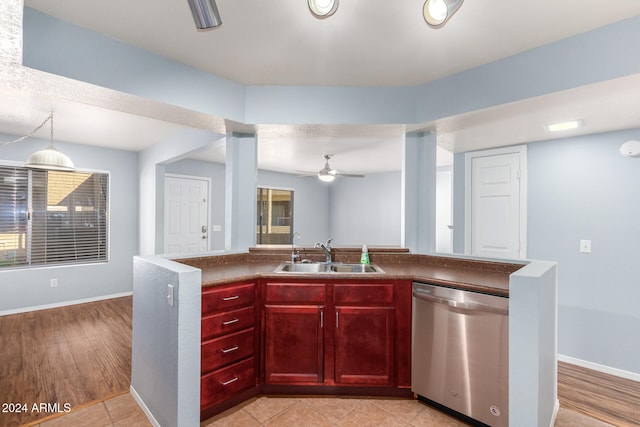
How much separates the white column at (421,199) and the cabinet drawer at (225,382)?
1.70 meters

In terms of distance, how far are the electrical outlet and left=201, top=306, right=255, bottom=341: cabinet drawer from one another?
3.23m

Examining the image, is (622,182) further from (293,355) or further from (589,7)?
(293,355)

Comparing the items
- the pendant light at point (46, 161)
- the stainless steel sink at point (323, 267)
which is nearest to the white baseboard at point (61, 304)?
the pendant light at point (46, 161)

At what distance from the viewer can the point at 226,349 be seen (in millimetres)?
1959

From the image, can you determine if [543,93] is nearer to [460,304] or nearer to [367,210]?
[460,304]

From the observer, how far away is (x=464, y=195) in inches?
149

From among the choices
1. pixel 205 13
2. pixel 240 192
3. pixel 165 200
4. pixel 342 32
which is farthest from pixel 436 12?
pixel 165 200

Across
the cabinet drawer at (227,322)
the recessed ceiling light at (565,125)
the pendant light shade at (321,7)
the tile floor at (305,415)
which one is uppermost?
the pendant light shade at (321,7)

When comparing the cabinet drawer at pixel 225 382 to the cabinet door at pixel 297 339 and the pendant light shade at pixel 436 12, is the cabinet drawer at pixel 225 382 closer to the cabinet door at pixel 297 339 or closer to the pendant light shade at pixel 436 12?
the cabinet door at pixel 297 339

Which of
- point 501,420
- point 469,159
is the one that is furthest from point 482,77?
point 501,420

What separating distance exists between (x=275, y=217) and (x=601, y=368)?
5.87m

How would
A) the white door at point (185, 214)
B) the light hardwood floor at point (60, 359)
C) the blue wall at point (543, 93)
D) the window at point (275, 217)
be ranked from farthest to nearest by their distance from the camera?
the window at point (275, 217), the white door at point (185, 214), the light hardwood floor at point (60, 359), the blue wall at point (543, 93)

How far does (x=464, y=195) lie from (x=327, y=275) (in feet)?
8.20

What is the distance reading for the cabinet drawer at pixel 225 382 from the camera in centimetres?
185
